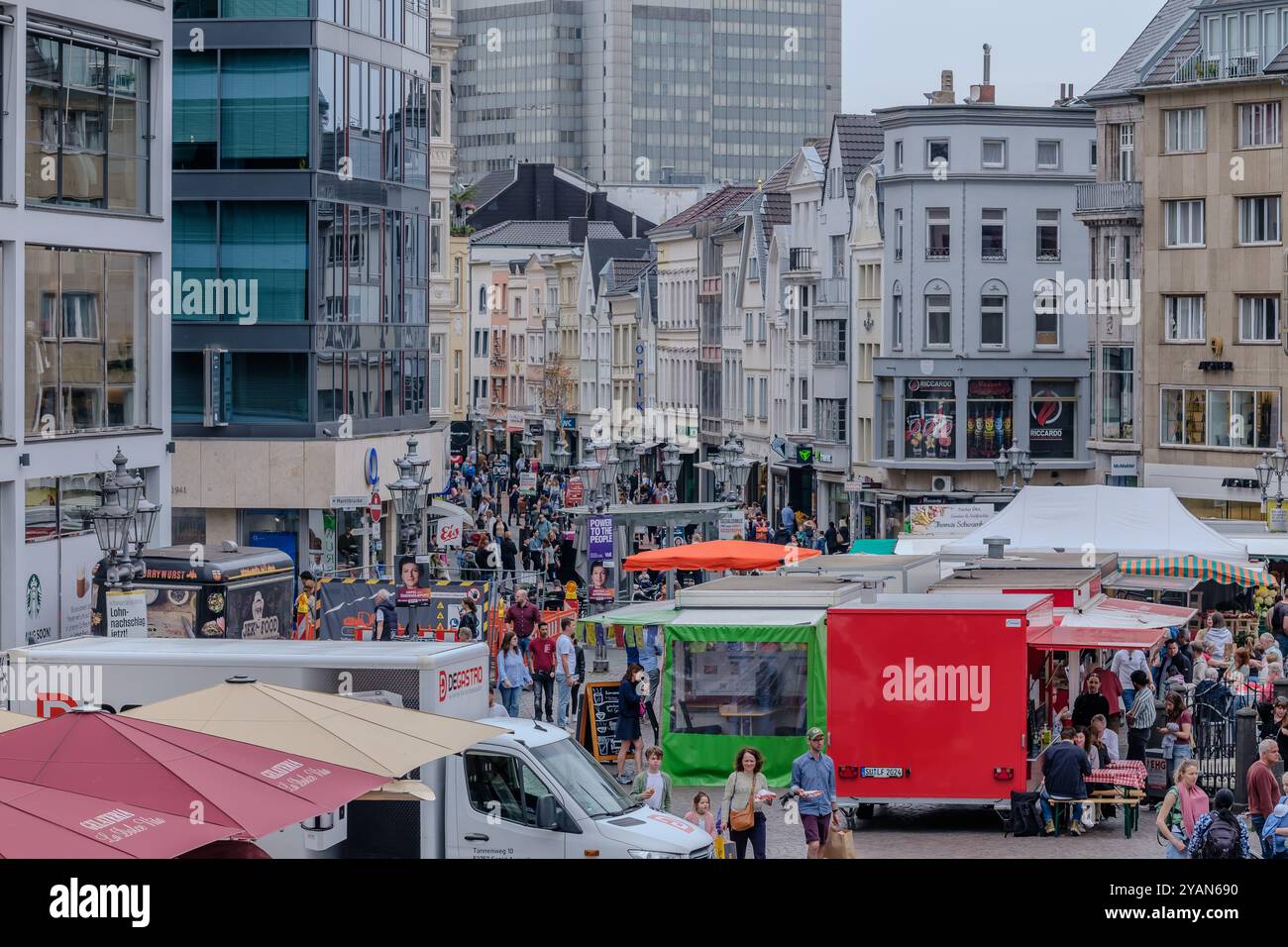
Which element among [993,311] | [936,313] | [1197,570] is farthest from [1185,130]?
[1197,570]

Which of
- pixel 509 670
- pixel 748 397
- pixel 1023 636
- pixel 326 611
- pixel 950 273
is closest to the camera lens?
pixel 1023 636

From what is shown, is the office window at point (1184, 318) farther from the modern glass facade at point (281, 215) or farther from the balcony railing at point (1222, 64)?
the modern glass facade at point (281, 215)

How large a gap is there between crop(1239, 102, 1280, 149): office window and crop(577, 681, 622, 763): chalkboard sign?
115 ft

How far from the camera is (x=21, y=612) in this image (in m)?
30.5

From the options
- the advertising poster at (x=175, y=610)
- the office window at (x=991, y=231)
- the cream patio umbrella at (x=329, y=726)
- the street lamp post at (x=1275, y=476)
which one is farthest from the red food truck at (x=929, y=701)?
the office window at (x=991, y=231)

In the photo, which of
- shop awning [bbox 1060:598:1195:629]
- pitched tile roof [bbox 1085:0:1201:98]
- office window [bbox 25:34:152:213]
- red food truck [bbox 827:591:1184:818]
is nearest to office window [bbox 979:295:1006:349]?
pitched tile roof [bbox 1085:0:1201:98]

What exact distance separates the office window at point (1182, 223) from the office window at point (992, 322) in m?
11.0

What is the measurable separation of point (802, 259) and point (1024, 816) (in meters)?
57.8

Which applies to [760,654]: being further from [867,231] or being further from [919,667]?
[867,231]

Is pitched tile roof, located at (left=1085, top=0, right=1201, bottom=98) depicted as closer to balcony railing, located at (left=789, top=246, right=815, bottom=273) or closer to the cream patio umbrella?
balcony railing, located at (left=789, top=246, right=815, bottom=273)

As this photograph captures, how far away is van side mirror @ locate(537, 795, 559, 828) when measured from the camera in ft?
49.3

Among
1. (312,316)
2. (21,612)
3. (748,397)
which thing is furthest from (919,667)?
(748,397)

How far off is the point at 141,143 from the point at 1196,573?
60.3 ft

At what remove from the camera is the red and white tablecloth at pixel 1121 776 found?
66.2 ft
